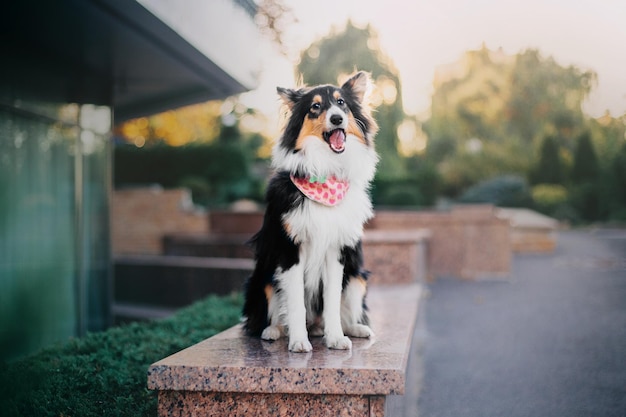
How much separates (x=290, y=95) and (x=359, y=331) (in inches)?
60.2

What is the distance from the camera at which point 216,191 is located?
746 inches

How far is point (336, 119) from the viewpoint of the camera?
3.06 metres

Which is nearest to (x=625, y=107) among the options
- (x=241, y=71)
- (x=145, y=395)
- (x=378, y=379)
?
(x=241, y=71)

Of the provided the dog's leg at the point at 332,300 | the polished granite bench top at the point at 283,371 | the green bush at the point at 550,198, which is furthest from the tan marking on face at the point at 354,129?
the green bush at the point at 550,198

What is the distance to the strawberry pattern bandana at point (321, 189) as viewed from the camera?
10.2 feet

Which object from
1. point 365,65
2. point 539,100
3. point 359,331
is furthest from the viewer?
point 539,100

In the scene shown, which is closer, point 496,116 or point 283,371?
point 283,371

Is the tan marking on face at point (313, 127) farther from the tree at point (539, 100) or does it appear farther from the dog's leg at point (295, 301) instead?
the tree at point (539, 100)

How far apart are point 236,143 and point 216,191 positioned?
192 cm

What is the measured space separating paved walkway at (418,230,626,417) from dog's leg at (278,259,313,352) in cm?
164

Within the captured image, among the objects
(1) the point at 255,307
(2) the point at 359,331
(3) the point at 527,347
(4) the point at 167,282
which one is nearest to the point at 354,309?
(2) the point at 359,331

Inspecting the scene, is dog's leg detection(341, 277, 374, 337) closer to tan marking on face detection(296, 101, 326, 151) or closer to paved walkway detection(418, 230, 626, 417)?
tan marking on face detection(296, 101, 326, 151)

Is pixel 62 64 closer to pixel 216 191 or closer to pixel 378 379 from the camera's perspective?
pixel 378 379

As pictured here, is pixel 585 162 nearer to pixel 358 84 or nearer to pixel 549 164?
pixel 549 164
